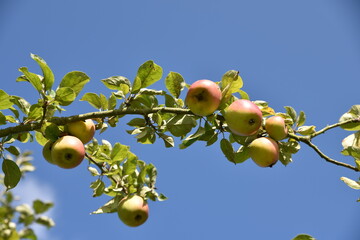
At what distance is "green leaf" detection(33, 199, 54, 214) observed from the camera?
5270 mm

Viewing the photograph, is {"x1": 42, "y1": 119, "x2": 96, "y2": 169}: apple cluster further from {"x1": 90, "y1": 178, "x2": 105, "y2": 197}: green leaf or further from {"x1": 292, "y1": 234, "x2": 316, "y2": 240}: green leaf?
{"x1": 292, "y1": 234, "x2": 316, "y2": 240}: green leaf

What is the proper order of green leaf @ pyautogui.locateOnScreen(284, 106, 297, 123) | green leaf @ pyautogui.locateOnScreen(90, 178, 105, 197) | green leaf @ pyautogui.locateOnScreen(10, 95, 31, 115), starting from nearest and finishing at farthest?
green leaf @ pyautogui.locateOnScreen(10, 95, 31, 115)
green leaf @ pyautogui.locateOnScreen(284, 106, 297, 123)
green leaf @ pyautogui.locateOnScreen(90, 178, 105, 197)

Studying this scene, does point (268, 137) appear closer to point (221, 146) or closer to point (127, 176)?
point (221, 146)

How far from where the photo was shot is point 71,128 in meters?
2.08

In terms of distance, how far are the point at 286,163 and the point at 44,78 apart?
63.4 inches

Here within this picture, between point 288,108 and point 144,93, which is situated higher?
point 144,93

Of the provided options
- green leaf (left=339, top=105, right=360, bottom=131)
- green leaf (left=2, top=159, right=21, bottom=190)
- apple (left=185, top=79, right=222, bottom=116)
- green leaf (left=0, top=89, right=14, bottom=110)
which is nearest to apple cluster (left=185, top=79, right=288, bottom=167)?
apple (left=185, top=79, right=222, bottom=116)

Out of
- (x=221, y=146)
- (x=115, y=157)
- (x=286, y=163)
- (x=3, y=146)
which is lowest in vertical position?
(x=286, y=163)

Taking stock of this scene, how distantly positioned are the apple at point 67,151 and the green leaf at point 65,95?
→ 0.70ft

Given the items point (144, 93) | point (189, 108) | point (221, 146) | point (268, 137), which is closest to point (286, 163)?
point (268, 137)

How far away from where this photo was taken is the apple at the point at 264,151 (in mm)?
1992

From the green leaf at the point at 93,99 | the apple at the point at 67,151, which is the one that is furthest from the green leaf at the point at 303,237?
the green leaf at the point at 93,99

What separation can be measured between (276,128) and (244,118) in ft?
1.04

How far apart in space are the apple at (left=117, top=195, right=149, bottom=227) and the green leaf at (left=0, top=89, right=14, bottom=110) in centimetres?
100
